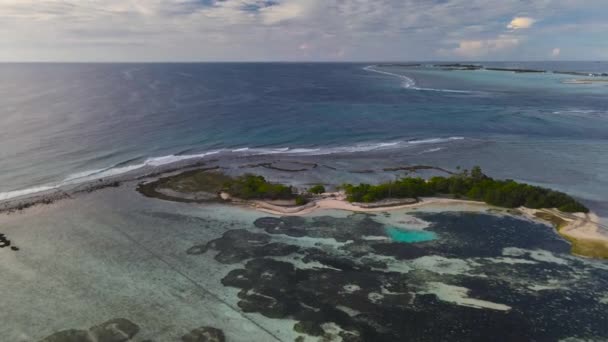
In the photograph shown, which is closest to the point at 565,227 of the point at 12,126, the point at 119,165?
the point at 119,165

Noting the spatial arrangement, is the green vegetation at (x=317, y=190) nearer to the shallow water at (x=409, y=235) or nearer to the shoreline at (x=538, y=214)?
the shoreline at (x=538, y=214)

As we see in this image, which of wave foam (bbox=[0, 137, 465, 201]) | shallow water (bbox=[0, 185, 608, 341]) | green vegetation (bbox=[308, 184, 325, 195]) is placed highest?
wave foam (bbox=[0, 137, 465, 201])

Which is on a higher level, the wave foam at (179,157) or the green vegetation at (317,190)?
the wave foam at (179,157)

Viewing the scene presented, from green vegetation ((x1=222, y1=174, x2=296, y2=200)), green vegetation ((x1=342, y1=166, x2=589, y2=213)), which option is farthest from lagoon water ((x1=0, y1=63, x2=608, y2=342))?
green vegetation ((x1=222, y1=174, x2=296, y2=200))

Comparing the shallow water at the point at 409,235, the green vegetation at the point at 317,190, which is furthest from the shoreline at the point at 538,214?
the shallow water at the point at 409,235

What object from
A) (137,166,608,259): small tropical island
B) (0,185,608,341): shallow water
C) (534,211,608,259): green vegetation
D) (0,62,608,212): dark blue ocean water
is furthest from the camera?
(0,62,608,212): dark blue ocean water

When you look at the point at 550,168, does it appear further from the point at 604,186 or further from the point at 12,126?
the point at 12,126

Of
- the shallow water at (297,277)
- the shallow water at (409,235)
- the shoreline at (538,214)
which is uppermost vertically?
the shoreline at (538,214)

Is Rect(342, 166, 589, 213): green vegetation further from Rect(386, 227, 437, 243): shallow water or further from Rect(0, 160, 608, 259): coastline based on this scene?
Rect(386, 227, 437, 243): shallow water
